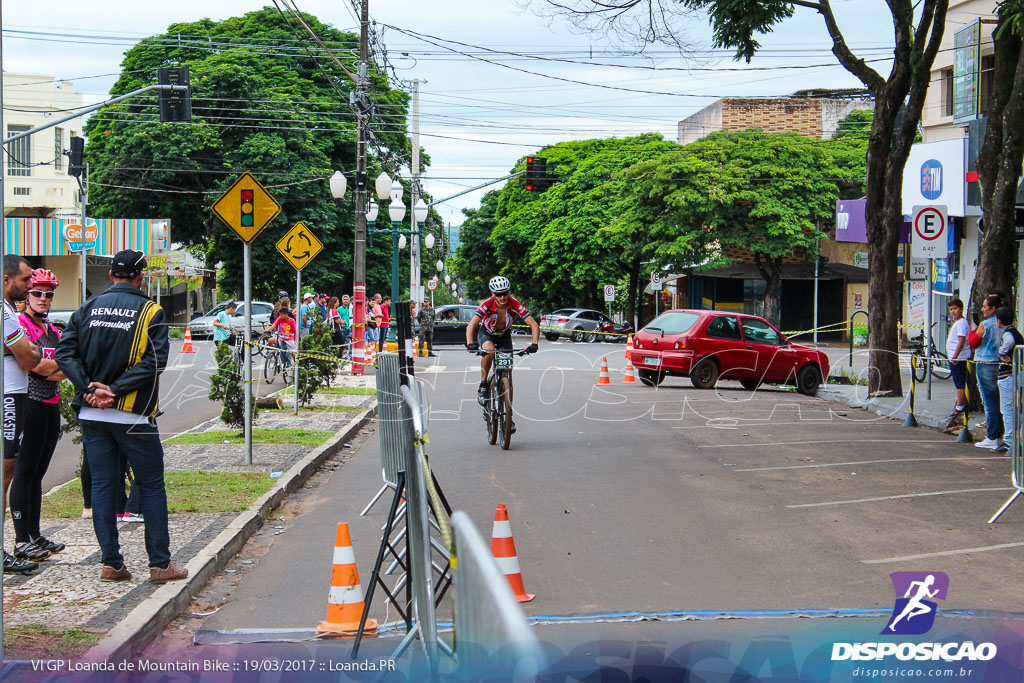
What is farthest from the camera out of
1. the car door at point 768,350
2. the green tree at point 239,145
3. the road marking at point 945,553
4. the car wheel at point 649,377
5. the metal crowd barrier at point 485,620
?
the green tree at point 239,145

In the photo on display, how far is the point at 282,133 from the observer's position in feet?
149

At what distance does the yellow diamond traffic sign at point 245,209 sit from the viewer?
11.3 meters

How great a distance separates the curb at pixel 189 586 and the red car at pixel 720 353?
11.1 m

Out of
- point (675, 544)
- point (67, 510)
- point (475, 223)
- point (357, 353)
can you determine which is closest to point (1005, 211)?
point (675, 544)

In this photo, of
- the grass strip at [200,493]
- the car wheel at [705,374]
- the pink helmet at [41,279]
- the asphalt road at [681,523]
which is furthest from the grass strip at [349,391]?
the pink helmet at [41,279]

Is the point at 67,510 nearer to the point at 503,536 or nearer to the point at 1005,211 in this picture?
the point at 503,536

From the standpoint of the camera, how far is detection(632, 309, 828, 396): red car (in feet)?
67.5

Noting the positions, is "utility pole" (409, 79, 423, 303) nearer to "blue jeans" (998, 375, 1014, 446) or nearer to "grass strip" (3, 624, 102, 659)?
"blue jeans" (998, 375, 1014, 446)

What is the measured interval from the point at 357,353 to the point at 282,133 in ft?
75.2

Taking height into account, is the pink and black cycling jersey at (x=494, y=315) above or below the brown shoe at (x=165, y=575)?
above

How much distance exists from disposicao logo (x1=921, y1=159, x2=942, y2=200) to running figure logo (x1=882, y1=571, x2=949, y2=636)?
18.8 m

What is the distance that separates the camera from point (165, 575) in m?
6.35

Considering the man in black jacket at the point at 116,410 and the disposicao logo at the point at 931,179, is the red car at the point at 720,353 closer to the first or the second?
the disposicao logo at the point at 931,179

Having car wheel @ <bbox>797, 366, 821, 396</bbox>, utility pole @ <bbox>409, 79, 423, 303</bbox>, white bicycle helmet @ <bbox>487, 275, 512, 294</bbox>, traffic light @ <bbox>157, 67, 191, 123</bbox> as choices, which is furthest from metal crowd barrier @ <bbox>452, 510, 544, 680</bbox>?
utility pole @ <bbox>409, 79, 423, 303</bbox>
